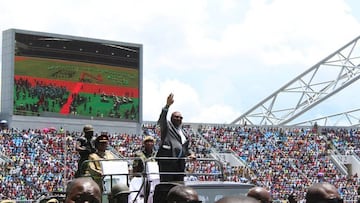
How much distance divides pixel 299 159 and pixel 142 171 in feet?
105

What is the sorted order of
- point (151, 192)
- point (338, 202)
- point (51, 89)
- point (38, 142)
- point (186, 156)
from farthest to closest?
point (51, 89)
point (38, 142)
point (186, 156)
point (151, 192)
point (338, 202)

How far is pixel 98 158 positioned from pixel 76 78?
29.4m

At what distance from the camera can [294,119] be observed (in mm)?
48188

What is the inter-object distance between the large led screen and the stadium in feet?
0.14

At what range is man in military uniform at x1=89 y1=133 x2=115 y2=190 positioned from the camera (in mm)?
8391

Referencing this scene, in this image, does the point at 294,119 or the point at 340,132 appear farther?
the point at 294,119

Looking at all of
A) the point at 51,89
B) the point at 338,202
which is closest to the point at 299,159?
the point at 51,89

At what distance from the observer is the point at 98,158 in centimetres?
877

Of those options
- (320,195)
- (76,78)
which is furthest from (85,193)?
(76,78)

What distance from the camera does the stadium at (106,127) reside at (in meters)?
34.2

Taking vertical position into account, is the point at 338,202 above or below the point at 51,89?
below

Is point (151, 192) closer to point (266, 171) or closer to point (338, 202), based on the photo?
point (338, 202)

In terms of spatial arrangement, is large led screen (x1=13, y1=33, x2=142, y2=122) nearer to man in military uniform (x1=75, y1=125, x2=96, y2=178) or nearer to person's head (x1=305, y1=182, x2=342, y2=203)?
man in military uniform (x1=75, y1=125, x2=96, y2=178)

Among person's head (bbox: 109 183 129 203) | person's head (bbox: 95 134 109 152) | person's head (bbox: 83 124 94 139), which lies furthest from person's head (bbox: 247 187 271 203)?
person's head (bbox: 83 124 94 139)
